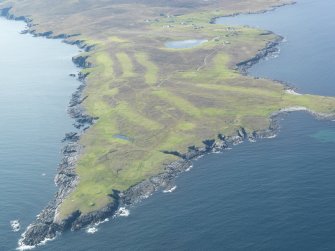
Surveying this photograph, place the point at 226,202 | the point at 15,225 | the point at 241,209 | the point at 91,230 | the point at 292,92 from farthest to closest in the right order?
the point at 292,92
the point at 15,225
the point at 226,202
the point at 91,230
the point at 241,209

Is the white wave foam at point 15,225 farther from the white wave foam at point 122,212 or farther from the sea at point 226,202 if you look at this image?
the white wave foam at point 122,212

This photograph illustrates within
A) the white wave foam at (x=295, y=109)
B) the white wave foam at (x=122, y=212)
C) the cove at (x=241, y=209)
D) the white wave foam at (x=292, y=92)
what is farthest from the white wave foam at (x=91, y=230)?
the white wave foam at (x=292, y=92)

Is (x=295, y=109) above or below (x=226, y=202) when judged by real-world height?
above

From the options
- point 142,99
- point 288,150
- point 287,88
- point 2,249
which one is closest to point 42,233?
point 2,249

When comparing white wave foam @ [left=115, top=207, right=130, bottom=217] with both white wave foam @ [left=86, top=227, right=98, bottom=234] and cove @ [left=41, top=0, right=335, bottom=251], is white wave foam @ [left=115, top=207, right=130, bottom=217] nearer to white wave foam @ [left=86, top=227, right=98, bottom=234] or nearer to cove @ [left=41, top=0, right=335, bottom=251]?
cove @ [left=41, top=0, right=335, bottom=251]

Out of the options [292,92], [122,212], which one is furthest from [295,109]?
[122,212]

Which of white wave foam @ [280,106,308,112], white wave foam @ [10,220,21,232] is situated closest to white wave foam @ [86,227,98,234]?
white wave foam @ [10,220,21,232]

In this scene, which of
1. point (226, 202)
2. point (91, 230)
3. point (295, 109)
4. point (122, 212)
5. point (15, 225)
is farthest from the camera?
point (295, 109)

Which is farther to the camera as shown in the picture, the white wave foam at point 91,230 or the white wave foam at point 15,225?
the white wave foam at point 15,225

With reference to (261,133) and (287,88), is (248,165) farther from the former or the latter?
(287,88)

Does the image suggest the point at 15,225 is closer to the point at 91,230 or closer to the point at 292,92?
the point at 91,230

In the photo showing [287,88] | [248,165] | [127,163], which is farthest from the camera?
[287,88]
